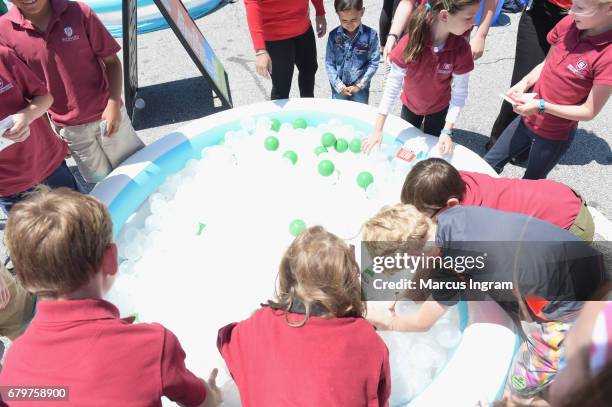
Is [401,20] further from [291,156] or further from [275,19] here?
[291,156]

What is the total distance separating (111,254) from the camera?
134cm

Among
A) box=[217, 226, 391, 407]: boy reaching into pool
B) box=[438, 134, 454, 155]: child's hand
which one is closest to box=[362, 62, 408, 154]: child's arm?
box=[438, 134, 454, 155]: child's hand

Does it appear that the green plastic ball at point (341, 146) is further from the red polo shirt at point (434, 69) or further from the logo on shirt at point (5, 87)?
the logo on shirt at point (5, 87)

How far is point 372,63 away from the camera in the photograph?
3.13 m

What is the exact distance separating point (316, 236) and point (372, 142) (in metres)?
1.34

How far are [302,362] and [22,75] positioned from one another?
6.19 feet

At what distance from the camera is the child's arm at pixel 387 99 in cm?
255

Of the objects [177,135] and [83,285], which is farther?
[177,135]

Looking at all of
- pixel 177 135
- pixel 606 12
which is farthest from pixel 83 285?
pixel 606 12

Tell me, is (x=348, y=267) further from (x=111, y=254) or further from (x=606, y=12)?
(x=606, y=12)

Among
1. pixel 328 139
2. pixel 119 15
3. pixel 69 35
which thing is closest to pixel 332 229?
pixel 328 139

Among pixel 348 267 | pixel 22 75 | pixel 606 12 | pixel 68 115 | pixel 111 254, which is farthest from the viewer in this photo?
pixel 68 115

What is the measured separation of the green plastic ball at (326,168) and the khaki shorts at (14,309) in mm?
1694

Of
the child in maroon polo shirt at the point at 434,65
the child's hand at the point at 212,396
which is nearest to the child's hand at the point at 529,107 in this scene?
the child in maroon polo shirt at the point at 434,65
